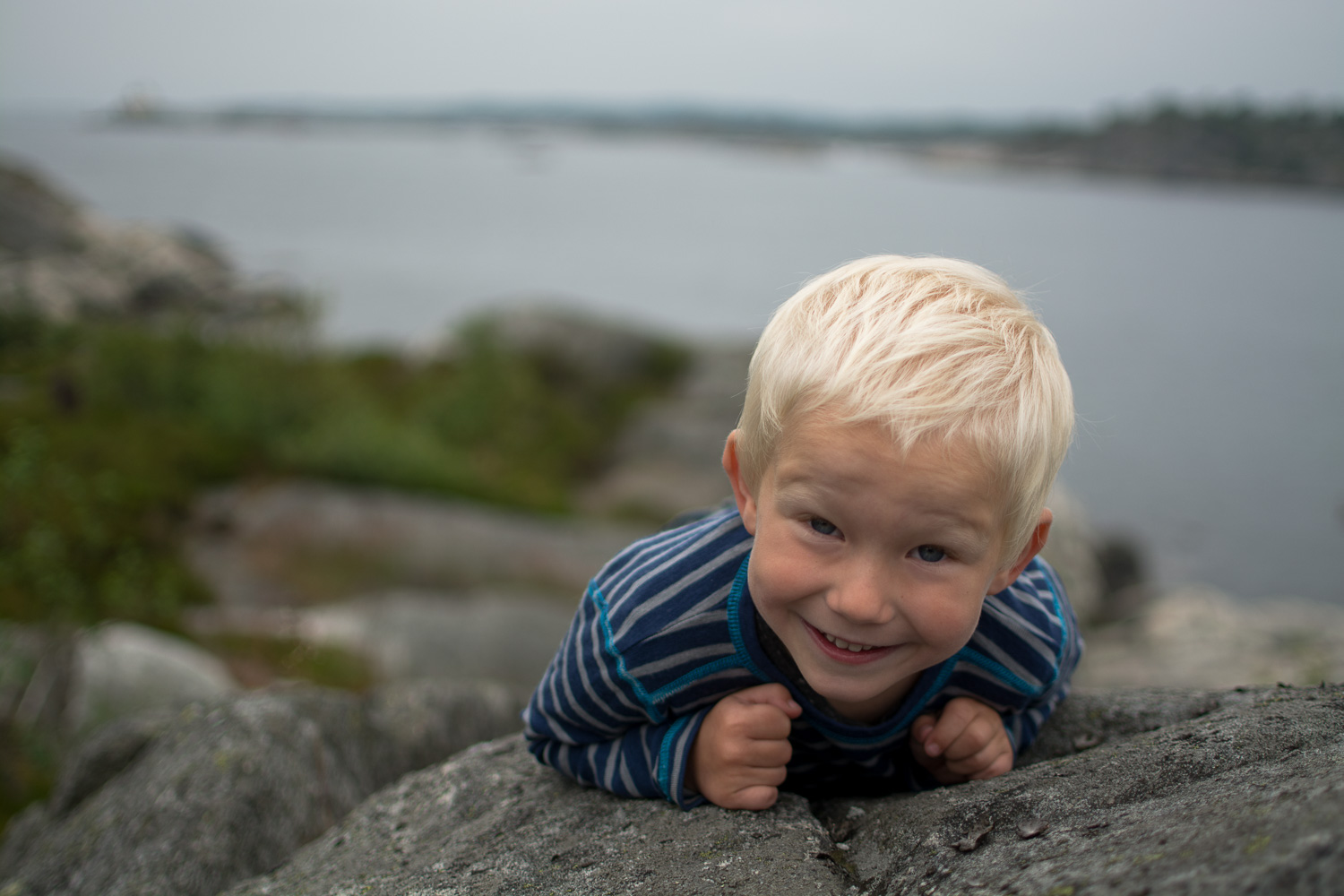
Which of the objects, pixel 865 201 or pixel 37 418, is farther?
pixel 865 201

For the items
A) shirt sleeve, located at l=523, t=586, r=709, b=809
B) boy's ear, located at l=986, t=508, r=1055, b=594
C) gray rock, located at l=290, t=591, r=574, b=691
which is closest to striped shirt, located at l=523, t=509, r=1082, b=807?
shirt sleeve, located at l=523, t=586, r=709, b=809

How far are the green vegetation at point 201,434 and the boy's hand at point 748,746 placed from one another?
4.40 metres

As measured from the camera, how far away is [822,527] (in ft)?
6.00

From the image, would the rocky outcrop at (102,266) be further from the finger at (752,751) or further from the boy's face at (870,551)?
the boy's face at (870,551)

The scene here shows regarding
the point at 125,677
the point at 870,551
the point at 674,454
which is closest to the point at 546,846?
the point at 870,551

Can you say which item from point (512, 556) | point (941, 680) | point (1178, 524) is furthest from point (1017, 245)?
point (941, 680)

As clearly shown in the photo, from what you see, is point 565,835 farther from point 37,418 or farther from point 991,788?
point 37,418

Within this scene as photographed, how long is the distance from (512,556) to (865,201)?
35107 millimetres

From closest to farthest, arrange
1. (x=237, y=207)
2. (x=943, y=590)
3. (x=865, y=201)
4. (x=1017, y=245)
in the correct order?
(x=943, y=590), (x=1017, y=245), (x=865, y=201), (x=237, y=207)

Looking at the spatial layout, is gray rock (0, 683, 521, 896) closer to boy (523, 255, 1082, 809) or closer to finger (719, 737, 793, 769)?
boy (523, 255, 1082, 809)

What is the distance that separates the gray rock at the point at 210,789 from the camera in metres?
2.60

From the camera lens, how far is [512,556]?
9945 mm

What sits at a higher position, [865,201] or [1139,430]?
[865,201]

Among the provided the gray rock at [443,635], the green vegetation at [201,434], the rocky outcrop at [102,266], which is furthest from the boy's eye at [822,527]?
the rocky outcrop at [102,266]
